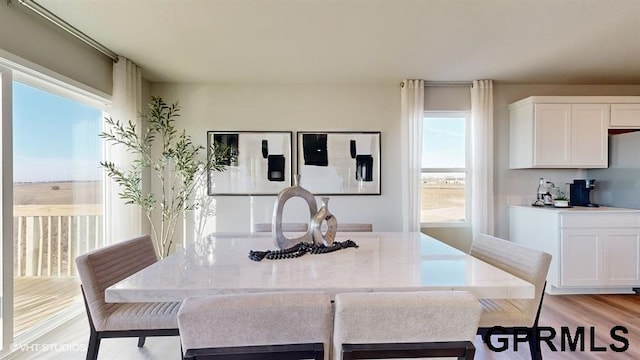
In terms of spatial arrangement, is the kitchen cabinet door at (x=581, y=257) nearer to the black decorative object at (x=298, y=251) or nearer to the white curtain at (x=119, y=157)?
the black decorative object at (x=298, y=251)

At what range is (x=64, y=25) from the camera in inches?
100

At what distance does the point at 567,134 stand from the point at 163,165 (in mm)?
4309

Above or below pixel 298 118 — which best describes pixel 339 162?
below

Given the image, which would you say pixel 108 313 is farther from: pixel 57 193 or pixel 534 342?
pixel 534 342

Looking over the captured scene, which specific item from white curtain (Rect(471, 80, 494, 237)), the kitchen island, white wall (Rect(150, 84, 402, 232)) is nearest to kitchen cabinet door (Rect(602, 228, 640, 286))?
the kitchen island

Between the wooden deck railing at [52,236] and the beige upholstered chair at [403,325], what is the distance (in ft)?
8.29

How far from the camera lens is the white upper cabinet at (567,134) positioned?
12.0 ft

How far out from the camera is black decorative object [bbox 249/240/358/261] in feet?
5.66

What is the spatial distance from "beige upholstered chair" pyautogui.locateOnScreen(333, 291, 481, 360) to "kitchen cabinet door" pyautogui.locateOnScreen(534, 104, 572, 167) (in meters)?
3.31

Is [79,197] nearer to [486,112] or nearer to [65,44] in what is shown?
[65,44]

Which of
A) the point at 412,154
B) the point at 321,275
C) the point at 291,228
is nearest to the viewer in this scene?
the point at 321,275

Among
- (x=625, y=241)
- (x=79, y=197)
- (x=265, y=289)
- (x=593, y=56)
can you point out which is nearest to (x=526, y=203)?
(x=625, y=241)

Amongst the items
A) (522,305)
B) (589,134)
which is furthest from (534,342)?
(589,134)

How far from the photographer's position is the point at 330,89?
408cm
